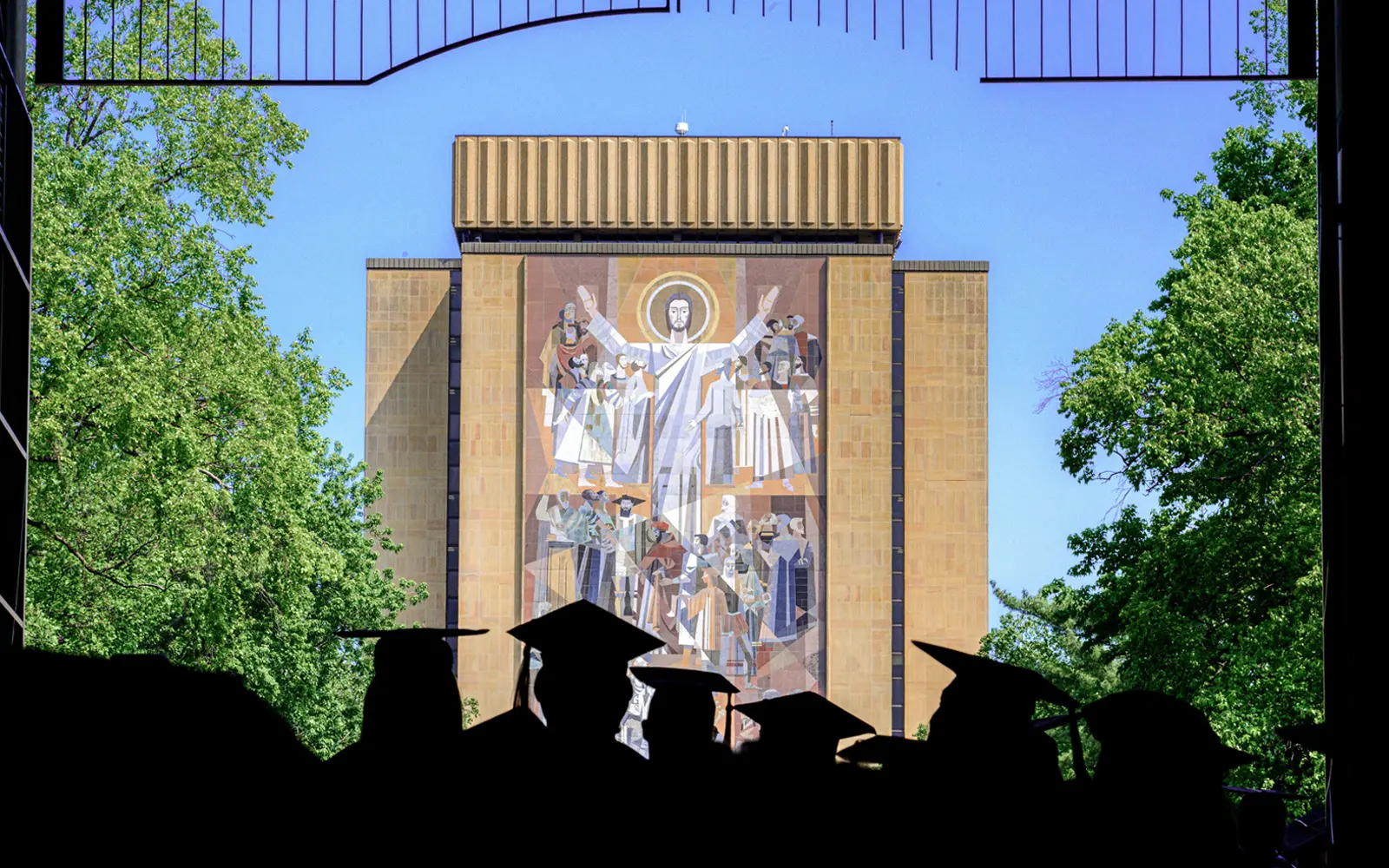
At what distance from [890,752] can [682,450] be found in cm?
3985

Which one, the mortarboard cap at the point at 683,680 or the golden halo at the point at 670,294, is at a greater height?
the golden halo at the point at 670,294

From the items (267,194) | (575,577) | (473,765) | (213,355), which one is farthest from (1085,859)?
(575,577)

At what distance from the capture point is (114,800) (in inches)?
42.7

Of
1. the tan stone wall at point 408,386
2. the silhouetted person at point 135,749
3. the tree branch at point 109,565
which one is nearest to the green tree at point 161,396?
the tree branch at point 109,565

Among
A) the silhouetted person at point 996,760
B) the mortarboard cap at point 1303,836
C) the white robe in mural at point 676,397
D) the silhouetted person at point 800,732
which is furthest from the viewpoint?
the white robe in mural at point 676,397

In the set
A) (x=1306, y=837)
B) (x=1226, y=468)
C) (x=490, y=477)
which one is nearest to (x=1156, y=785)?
(x=1306, y=837)

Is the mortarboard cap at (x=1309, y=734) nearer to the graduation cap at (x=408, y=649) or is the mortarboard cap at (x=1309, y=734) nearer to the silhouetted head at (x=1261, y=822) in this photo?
the silhouetted head at (x=1261, y=822)

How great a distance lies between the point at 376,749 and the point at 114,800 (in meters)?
3.46

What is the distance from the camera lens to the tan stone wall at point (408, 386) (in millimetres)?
48406

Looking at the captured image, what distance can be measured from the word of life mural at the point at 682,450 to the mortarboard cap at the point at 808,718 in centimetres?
3764

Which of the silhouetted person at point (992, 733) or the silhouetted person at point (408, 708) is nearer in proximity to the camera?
the silhouetted person at point (408, 708)

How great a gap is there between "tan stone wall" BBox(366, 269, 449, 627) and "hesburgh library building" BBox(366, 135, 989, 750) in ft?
0.56

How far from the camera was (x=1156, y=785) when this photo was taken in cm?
448

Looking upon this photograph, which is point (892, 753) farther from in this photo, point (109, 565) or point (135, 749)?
point (109, 565)
